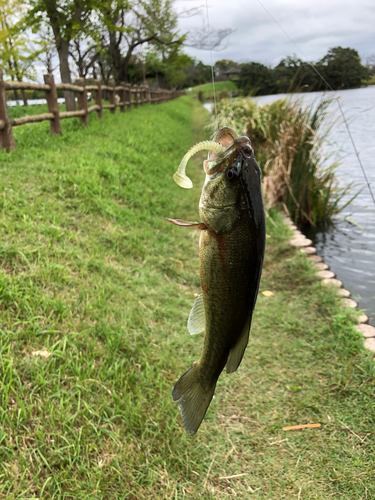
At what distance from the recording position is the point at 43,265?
10.6ft

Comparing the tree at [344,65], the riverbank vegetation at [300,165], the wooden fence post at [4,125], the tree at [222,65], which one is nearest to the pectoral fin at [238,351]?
the tree at [222,65]

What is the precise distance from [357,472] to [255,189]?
91.3 inches

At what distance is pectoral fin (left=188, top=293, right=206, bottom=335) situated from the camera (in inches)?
38.9

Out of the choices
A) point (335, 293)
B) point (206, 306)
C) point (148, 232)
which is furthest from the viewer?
point (148, 232)

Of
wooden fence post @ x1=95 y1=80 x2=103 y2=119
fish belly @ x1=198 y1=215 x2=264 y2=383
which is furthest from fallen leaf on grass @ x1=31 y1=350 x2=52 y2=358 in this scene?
wooden fence post @ x1=95 y1=80 x2=103 y2=119

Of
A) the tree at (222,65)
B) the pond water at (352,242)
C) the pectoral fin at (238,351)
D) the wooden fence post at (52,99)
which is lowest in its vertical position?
the pond water at (352,242)

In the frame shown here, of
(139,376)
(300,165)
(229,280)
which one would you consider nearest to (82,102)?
(300,165)

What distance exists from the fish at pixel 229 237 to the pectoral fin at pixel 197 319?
0.10ft

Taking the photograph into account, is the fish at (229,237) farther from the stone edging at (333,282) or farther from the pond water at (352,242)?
the pond water at (352,242)

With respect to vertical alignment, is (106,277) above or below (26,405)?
above

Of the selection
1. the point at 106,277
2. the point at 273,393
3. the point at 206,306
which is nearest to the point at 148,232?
the point at 106,277

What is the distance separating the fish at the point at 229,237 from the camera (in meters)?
0.80

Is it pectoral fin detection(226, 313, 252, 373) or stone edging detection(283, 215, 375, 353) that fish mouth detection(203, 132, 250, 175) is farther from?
stone edging detection(283, 215, 375, 353)

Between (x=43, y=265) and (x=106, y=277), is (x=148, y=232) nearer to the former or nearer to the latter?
(x=106, y=277)
